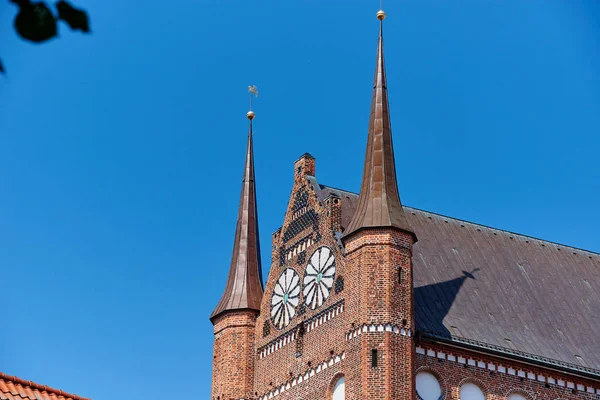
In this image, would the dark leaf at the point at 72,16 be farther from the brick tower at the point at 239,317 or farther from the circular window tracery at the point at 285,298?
the brick tower at the point at 239,317

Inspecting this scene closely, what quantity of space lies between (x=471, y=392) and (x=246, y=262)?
398 inches

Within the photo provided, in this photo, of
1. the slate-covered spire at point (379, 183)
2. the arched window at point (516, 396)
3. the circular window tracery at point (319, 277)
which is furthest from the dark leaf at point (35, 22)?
the arched window at point (516, 396)

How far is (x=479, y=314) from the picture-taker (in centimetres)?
3856

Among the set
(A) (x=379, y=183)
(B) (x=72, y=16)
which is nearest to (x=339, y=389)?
(A) (x=379, y=183)

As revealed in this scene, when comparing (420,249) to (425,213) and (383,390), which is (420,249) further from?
(383,390)

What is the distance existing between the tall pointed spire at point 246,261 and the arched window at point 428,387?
7820mm

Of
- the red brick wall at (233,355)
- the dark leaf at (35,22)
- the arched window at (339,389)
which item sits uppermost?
the red brick wall at (233,355)

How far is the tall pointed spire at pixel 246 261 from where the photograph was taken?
41.1m

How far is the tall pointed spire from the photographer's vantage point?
A: 4109cm

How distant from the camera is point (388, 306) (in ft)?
112

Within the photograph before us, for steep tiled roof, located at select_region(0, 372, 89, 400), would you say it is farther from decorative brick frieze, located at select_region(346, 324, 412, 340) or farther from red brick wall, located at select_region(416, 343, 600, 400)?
red brick wall, located at select_region(416, 343, 600, 400)

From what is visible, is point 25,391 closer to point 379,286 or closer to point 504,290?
point 379,286

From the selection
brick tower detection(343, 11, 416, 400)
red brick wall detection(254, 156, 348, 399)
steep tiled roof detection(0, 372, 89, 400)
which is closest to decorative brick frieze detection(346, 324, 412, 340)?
brick tower detection(343, 11, 416, 400)

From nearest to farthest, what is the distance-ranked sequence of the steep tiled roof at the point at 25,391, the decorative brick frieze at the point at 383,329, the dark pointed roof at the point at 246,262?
the steep tiled roof at the point at 25,391 < the decorative brick frieze at the point at 383,329 < the dark pointed roof at the point at 246,262
